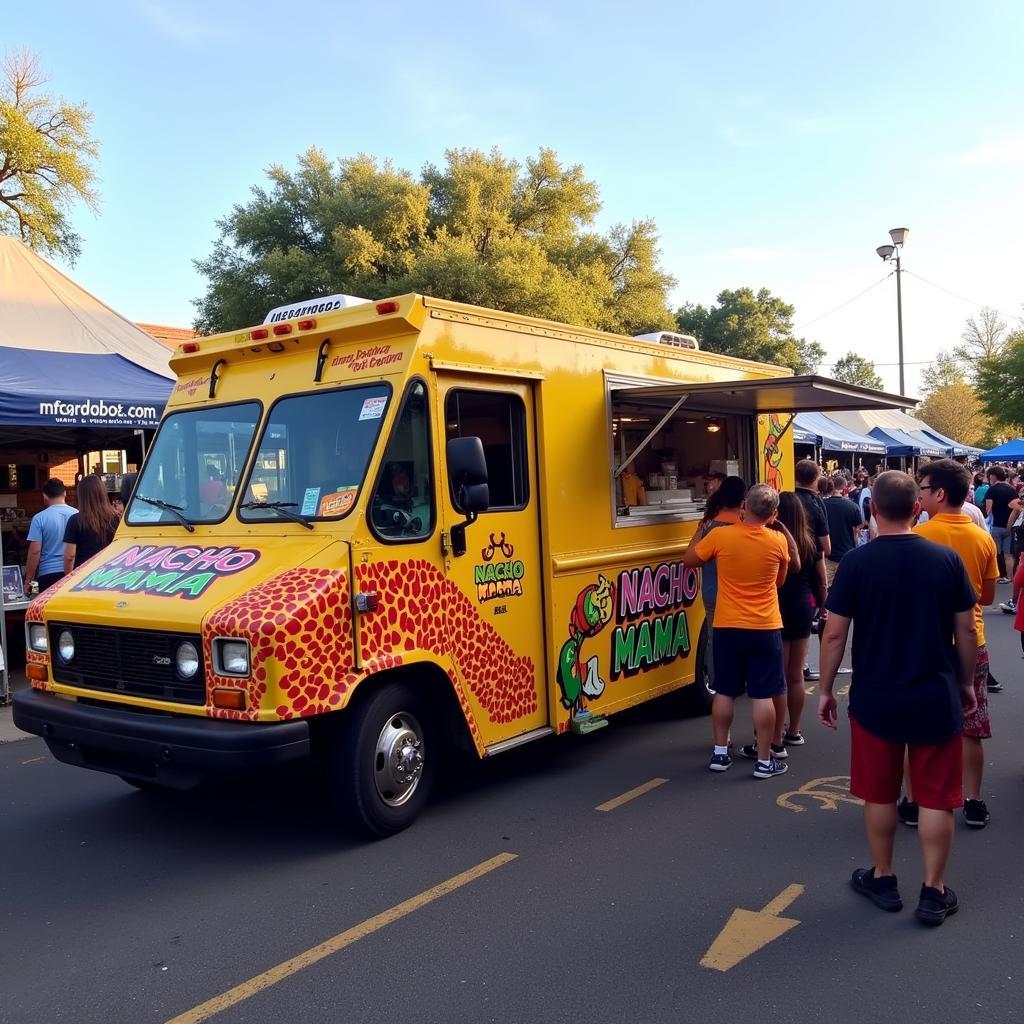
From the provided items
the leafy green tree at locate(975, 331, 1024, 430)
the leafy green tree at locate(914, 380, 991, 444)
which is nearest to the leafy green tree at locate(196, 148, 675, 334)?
the leafy green tree at locate(975, 331, 1024, 430)

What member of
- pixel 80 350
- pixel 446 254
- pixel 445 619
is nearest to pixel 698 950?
pixel 445 619

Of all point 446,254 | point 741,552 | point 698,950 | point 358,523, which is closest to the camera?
point 698,950

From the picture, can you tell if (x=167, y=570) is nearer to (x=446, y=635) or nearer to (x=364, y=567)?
(x=364, y=567)

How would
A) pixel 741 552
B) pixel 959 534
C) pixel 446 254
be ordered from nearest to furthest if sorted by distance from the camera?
pixel 959 534, pixel 741 552, pixel 446 254

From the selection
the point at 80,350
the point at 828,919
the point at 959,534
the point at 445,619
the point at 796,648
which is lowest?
the point at 828,919

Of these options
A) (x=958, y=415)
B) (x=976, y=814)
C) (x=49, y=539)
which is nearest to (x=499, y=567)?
(x=976, y=814)

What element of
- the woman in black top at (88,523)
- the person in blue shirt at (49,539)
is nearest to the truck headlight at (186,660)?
Answer: the woman in black top at (88,523)

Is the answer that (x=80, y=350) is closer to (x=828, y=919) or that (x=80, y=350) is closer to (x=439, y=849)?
(x=439, y=849)

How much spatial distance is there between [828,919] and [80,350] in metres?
11.0

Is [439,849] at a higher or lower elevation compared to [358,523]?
lower

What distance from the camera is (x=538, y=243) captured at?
27906 millimetres

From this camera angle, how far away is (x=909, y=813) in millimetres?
4855

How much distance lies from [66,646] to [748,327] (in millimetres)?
45988

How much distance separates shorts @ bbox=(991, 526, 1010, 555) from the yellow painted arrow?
40.4ft
